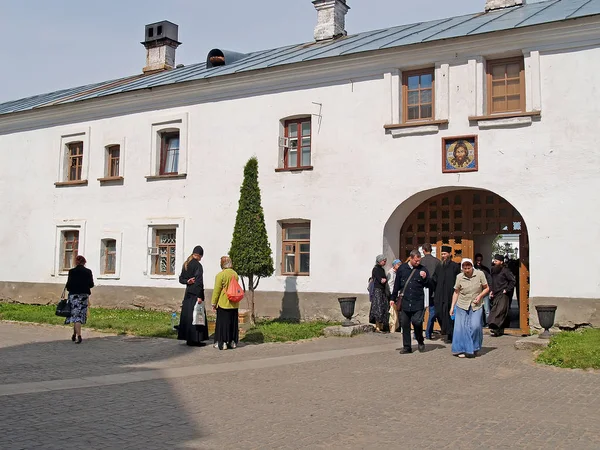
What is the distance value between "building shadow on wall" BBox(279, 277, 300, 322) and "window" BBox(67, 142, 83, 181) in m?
8.47

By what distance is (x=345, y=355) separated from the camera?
11.2 meters

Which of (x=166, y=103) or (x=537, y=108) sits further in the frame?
(x=166, y=103)

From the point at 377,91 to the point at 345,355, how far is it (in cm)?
714

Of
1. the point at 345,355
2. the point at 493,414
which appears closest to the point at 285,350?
the point at 345,355

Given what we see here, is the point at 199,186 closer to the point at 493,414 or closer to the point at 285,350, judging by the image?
the point at 285,350

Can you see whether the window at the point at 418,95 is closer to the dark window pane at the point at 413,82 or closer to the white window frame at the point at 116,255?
the dark window pane at the point at 413,82

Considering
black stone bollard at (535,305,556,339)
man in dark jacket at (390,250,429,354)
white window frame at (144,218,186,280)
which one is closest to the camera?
man in dark jacket at (390,250,429,354)

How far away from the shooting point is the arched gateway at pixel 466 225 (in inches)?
573

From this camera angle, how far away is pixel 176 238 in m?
18.6

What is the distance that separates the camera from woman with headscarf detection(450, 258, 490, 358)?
1086 cm

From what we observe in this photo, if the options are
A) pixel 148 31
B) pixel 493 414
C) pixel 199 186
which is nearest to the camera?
pixel 493 414

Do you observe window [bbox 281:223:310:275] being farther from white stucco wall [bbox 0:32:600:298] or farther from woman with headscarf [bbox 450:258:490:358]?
woman with headscarf [bbox 450:258:490:358]

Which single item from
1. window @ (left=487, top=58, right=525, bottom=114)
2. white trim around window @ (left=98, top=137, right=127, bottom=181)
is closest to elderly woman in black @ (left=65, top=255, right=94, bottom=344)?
white trim around window @ (left=98, top=137, right=127, bottom=181)

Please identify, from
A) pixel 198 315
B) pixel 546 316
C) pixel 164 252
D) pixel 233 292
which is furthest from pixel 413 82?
pixel 164 252
